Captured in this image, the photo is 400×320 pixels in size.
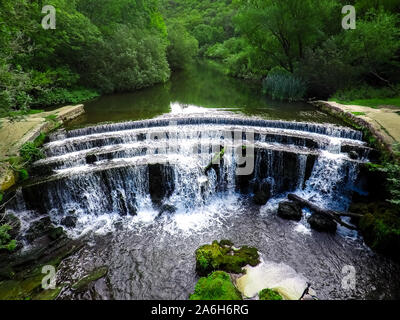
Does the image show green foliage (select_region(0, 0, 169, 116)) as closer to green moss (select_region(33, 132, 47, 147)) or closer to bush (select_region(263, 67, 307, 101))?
green moss (select_region(33, 132, 47, 147))

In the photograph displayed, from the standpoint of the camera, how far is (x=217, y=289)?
15.9 feet

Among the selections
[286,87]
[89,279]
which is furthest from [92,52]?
[89,279]

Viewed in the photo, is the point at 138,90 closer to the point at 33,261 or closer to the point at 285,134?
the point at 285,134

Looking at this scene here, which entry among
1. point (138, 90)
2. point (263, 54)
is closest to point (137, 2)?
point (138, 90)

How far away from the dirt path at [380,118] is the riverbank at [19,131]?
39.7ft

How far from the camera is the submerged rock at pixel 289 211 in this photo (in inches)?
297

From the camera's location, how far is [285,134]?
9883 millimetres

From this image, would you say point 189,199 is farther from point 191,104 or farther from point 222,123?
point 191,104

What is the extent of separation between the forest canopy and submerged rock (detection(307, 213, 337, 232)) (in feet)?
35.4

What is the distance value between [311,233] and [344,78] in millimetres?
12657

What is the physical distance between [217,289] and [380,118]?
10219mm

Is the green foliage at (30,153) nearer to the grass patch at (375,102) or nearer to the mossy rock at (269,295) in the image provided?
the mossy rock at (269,295)

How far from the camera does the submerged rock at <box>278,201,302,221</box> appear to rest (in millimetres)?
7551

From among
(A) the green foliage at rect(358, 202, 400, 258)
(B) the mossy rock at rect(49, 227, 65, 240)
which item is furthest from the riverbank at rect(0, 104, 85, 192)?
(A) the green foliage at rect(358, 202, 400, 258)
